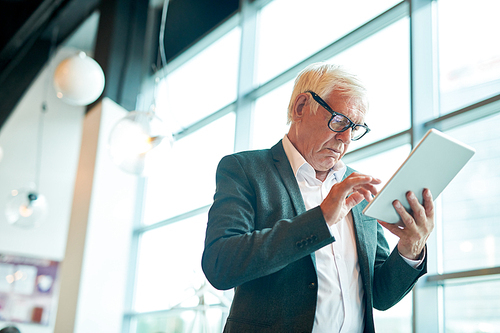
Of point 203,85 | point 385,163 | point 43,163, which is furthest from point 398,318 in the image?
point 43,163

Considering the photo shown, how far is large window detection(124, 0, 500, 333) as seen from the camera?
2.64 m

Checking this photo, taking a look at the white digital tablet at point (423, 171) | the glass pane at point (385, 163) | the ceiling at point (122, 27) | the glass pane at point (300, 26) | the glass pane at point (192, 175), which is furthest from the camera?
the ceiling at point (122, 27)

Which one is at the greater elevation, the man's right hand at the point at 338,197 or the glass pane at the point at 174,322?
the man's right hand at the point at 338,197

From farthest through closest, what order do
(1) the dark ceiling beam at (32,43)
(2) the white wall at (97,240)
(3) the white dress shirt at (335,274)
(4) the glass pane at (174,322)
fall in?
1. (1) the dark ceiling beam at (32,43)
2. (2) the white wall at (97,240)
3. (4) the glass pane at (174,322)
4. (3) the white dress shirt at (335,274)

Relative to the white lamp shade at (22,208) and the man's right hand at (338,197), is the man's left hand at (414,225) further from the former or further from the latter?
the white lamp shade at (22,208)

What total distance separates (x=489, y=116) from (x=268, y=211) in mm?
1928

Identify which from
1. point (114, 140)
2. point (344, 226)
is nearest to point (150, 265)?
point (114, 140)

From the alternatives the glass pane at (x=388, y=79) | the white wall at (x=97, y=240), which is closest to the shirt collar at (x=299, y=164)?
the glass pane at (x=388, y=79)

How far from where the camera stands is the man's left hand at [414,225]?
121cm

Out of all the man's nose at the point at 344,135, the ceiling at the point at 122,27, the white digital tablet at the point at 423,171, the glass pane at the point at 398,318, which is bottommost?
the glass pane at the point at 398,318

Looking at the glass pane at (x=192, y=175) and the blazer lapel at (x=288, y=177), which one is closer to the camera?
the blazer lapel at (x=288, y=177)

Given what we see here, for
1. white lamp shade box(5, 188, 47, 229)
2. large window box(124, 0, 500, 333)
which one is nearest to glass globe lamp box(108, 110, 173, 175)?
large window box(124, 0, 500, 333)

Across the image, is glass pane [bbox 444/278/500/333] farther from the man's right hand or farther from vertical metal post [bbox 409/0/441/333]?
the man's right hand

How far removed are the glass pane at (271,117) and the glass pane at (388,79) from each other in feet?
2.95
